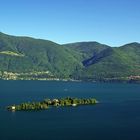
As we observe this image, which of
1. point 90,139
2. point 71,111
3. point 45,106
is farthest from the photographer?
point 45,106

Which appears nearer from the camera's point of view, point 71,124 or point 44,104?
point 71,124

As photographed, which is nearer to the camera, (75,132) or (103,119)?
(75,132)

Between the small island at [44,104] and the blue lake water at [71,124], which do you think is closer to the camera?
the blue lake water at [71,124]

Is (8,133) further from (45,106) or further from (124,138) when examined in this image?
(45,106)

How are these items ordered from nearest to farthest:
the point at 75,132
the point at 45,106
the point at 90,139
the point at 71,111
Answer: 1. the point at 90,139
2. the point at 75,132
3. the point at 71,111
4. the point at 45,106

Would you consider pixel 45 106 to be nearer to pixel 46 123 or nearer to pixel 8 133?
pixel 46 123

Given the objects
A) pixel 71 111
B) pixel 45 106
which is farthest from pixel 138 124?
pixel 45 106

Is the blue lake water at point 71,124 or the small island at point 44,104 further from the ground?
the small island at point 44,104

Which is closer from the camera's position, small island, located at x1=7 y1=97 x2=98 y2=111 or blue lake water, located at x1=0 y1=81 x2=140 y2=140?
blue lake water, located at x1=0 y1=81 x2=140 y2=140

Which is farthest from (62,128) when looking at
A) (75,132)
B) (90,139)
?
(90,139)

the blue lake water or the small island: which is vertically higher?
the small island

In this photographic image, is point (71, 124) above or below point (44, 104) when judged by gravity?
below
